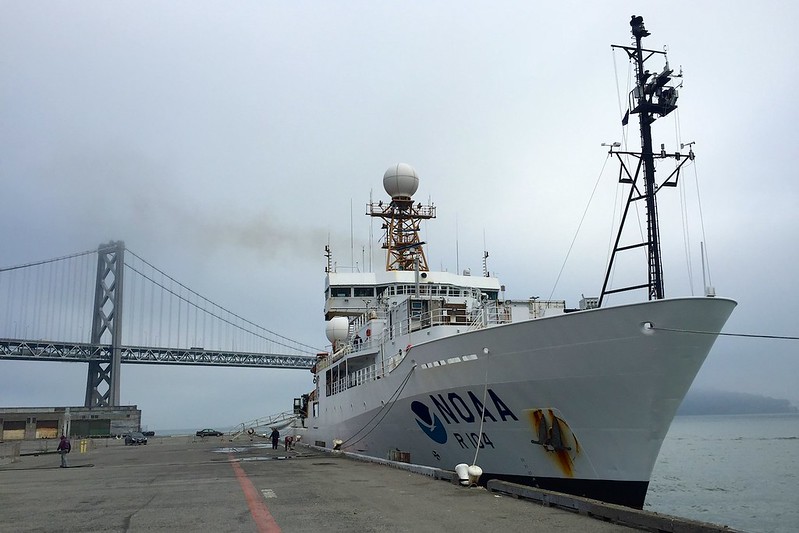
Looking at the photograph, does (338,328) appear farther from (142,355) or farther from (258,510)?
(142,355)

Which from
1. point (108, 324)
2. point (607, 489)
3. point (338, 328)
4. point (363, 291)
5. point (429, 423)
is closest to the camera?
point (607, 489)

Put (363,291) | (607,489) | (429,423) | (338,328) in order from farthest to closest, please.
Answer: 1. (338,328)
2. (363,291)
3. (429,423)
4. (607,489)

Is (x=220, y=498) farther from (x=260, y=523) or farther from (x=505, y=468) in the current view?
(x=505, y=468)

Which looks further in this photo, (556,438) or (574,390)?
(556,438)

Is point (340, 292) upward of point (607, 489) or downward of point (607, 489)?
upward

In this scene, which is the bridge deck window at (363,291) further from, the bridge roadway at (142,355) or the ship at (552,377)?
the bridge roadway at (142,355)

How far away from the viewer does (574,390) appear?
1273 centimetres

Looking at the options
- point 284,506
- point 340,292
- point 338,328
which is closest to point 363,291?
point 340,292

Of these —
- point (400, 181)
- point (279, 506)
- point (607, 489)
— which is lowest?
point (607, 489)

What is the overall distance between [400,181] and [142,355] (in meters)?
80.7

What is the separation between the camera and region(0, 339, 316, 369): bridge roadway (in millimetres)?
85125

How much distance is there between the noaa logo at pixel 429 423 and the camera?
1622 centimetres

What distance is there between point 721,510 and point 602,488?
13.1m

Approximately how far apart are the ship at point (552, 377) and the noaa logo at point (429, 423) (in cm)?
4
